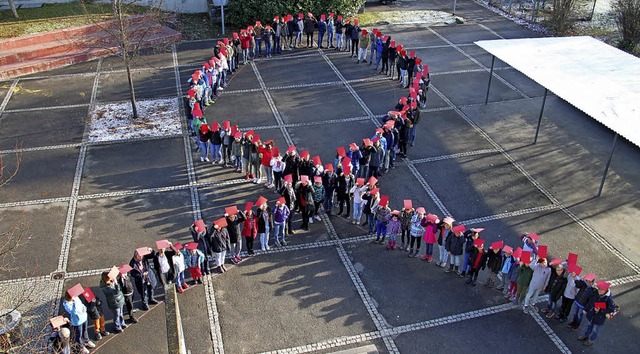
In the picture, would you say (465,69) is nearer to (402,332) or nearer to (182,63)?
(182,63)

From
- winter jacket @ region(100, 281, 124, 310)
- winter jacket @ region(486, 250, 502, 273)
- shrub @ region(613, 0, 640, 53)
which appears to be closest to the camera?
winter jacket @ region(100, 281, 124, 310)

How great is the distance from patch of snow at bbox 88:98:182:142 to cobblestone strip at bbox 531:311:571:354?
11929mm

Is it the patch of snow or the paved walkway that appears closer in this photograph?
the paved walkway

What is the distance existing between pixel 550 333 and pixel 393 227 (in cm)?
392

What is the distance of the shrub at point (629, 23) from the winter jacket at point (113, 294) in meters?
23.6

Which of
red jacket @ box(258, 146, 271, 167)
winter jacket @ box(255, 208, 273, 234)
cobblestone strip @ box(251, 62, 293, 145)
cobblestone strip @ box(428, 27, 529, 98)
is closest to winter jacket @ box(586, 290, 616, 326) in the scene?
winter jacket @ box(255, 208, 273, 234)

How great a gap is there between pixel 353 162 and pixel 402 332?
5.43m

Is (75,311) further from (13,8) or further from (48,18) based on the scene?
(13,8)

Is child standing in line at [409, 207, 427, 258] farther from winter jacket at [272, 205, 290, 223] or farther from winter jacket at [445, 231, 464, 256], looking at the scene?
winter jacket at [272, 205, 290, 223]

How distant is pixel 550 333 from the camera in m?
11.7

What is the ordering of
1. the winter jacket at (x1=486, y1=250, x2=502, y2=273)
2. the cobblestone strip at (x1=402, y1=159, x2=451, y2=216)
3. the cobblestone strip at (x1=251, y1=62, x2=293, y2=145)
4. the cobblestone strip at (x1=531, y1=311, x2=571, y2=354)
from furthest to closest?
the cobblestone strip at (x1=251, y1=62, x2=293, y2=145), the cobblestone strip at (x1=402, y1=159, x2=451, y2=216), the winter jacket at (x1=486, y1=250, x2=502, y2=273), the cobblestone strip at (x1=531, y1=311, x2=571, y2=354)

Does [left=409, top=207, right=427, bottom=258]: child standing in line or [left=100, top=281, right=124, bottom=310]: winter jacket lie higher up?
[left=409, top=207, right=427, bottom=258]: child standing in line

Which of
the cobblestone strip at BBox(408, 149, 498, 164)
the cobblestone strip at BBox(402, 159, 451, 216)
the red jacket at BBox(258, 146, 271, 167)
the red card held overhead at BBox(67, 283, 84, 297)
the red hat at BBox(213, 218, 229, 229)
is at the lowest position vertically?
the cobblestone strip at BBox(402, 159, 451, 216)

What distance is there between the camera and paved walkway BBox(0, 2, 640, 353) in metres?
11.8
